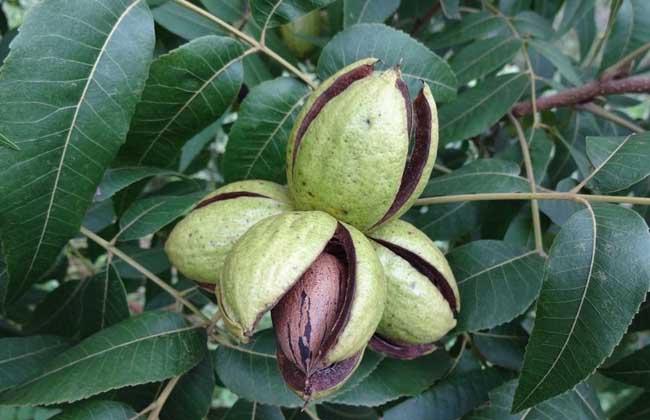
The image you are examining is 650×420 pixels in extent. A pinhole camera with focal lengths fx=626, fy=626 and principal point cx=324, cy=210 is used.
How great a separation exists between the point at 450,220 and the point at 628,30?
0.80 meters

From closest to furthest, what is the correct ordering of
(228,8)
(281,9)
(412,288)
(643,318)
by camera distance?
(412,288) < (281,9) < (643,318) < (228,8)

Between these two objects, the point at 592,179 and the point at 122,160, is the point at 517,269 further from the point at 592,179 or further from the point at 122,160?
the point at 122,160

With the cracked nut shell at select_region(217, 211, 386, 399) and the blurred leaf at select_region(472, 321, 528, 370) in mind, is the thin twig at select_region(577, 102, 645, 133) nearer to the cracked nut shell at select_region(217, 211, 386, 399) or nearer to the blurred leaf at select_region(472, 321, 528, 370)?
the blurred leaf at select_region(472, 321, 528, 370)

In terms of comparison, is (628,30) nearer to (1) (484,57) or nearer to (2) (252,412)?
(1) (484,57)

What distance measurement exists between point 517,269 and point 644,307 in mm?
418

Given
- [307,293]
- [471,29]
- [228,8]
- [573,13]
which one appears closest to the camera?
[307,293]

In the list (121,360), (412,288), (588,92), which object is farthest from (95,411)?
(588,92)

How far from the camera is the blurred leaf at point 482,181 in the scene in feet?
5.28

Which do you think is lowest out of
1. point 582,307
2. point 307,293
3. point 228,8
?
point 582,307

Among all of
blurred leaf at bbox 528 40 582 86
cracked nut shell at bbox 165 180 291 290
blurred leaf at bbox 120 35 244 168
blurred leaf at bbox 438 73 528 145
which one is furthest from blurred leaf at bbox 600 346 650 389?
blurred leaf at bbox 120 35 244 168

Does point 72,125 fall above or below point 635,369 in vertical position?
above

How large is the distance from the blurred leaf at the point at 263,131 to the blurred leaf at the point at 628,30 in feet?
3.30

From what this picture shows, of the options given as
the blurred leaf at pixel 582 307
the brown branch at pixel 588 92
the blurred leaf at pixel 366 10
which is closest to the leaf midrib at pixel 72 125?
the blurred leaf at pixel 366 10

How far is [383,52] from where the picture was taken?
5.29ft
